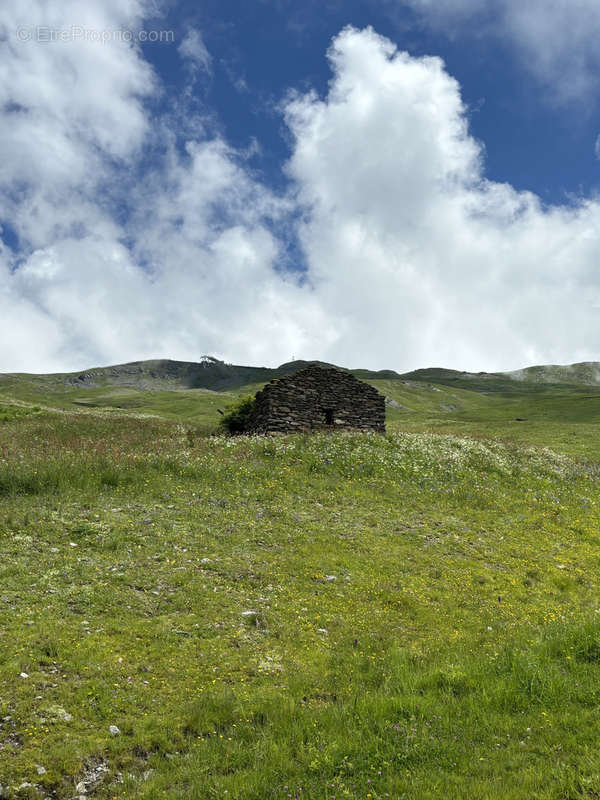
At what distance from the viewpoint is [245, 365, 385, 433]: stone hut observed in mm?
31906

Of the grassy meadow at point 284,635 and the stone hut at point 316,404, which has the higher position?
the stone hut at point 316,404

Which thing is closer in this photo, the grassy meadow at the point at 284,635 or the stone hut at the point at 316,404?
the grassy meadow at the point at 284,635

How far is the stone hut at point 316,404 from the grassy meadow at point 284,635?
32.2 feet

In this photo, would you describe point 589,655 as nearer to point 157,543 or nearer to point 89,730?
point 89,730

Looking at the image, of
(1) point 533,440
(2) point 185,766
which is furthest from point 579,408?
(2) point 185,766

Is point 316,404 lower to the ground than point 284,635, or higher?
higher

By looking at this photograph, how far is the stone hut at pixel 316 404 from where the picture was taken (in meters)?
31.9

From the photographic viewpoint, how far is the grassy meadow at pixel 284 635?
6199 millimetres

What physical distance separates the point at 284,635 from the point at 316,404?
23589 mm

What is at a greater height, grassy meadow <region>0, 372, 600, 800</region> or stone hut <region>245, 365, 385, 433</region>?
stone hut <region>245, 365, 385, 433</region>

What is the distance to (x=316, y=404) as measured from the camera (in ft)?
108

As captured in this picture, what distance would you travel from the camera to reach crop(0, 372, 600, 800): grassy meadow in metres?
6.20

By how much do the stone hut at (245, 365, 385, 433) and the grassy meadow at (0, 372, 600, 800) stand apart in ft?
32.2

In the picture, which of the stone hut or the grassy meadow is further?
the stone hut
